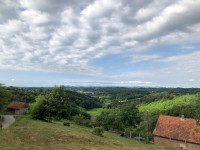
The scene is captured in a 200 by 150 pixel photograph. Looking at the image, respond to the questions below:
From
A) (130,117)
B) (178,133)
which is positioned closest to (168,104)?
(178,133)

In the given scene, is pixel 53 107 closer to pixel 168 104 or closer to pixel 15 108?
pixel 15 108

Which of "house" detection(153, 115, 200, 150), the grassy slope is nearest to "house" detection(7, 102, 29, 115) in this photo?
"house" detection(153, 115, 200, 150)

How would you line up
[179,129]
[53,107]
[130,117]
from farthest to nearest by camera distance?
[53,107], [130,117], [179,129]

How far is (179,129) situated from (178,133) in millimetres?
1248

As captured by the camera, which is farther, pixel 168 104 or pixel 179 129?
pixel 168 104

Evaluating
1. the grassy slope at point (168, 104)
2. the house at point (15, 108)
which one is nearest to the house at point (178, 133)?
the house at point (15, 108)

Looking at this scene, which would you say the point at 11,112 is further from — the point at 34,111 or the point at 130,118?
the point at 130,118

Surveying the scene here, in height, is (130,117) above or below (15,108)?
above

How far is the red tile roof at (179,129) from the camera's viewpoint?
2694 cm

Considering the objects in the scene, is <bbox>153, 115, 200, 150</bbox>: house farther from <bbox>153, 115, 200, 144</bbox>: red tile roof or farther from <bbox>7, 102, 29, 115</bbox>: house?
<bbox>7, 102, 29, 115</bbox>: house

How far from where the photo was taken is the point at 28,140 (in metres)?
14.2

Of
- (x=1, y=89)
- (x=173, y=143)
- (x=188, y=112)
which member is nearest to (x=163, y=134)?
(x=173, y=143)

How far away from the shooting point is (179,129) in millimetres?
29406

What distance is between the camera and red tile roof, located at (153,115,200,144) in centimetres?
2694
